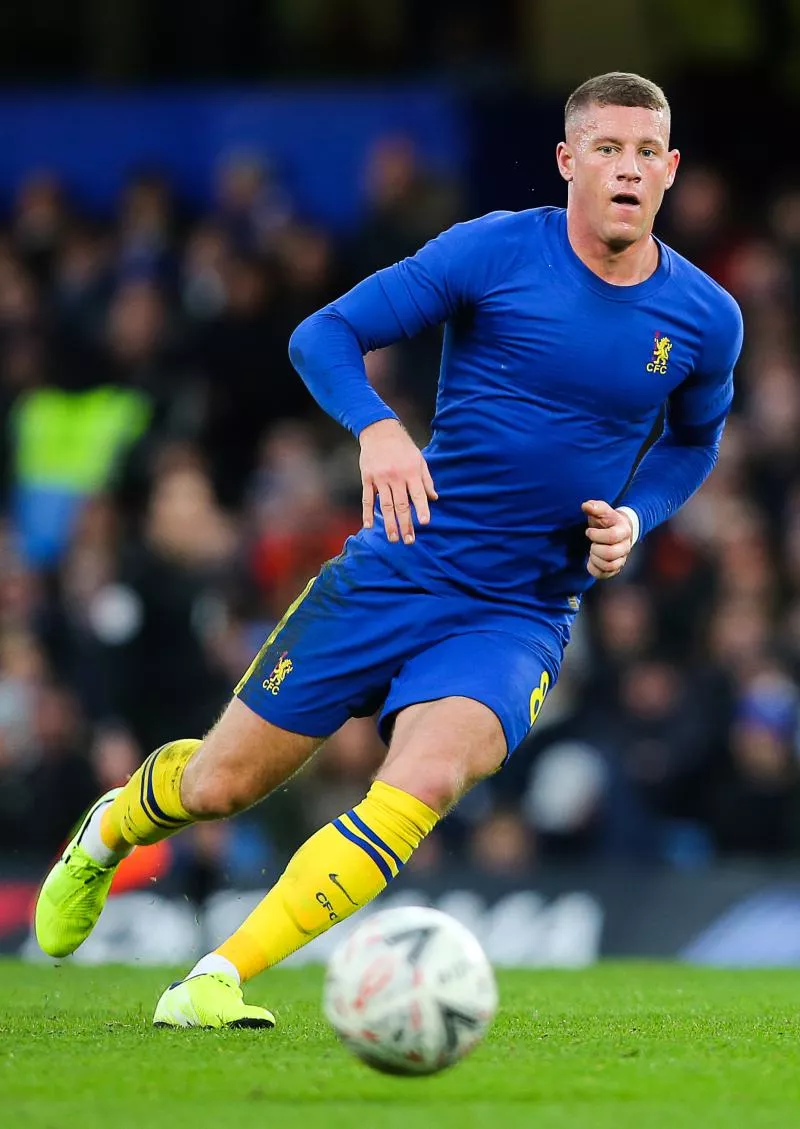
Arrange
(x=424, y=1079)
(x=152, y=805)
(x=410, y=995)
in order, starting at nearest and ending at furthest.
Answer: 1. (x=410, y=995)
2. (x=424, y=1079)
3. (x=152, y=805)

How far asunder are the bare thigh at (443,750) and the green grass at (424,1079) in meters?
0.69

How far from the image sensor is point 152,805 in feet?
21.6

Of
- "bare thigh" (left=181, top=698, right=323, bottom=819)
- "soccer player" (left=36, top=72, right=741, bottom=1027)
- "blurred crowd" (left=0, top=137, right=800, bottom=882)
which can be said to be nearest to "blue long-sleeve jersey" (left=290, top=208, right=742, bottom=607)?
"soccer player" (left=36, top=72, right=741, bottom=1027)

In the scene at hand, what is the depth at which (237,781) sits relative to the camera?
6.29 metres

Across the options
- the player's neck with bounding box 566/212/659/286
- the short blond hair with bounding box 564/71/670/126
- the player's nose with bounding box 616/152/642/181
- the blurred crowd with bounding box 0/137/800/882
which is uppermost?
the short blond hair with bounding box 564/71/670/126

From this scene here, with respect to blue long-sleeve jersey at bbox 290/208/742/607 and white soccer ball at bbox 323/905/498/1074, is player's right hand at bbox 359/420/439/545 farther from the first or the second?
white soccer ball at bbox 323/905/498/1074

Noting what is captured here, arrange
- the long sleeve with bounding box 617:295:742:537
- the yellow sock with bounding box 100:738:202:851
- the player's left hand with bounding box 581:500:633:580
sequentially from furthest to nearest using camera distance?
the yellow sock with bounding box 100:738:202:851 < the long sleeve with bounding box 617:295:742:537 < the player's left hand with bounding box 581:500:633:580

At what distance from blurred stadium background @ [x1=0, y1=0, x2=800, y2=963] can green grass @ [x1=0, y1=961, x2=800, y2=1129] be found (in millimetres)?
3738

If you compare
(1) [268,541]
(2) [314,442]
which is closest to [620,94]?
(1) [268,541]

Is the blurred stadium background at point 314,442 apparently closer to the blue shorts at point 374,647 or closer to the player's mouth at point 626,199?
the blue shorts at point 374,647

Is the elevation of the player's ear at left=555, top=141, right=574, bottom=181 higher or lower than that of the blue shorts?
higher

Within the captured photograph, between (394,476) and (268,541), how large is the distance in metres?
6.81

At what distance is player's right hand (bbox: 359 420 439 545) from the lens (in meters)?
5.73

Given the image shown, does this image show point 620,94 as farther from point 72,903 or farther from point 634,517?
point 72,903
